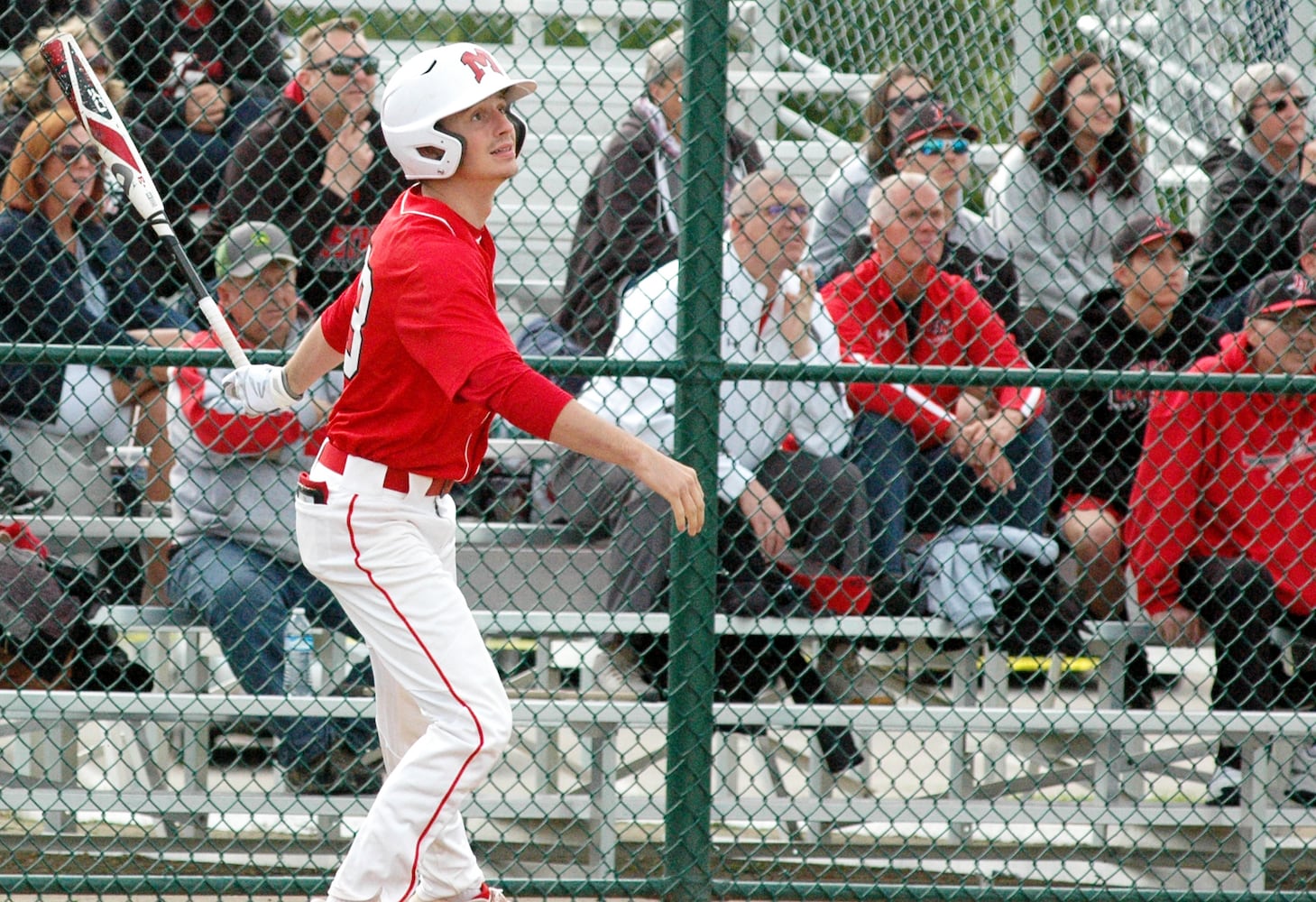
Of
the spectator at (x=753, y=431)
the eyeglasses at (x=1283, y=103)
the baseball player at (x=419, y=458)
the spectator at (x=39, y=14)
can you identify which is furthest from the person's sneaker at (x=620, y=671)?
the spectator at (x=39, y=14)

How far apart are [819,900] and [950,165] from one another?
7.26 feet

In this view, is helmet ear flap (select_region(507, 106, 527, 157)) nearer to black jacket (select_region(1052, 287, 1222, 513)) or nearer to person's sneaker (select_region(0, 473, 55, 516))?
person's sneaker (select_region(0, 473, 55, 516))

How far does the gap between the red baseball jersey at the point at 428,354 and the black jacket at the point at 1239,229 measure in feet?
9.18

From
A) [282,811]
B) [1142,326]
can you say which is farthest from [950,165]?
[282,811]

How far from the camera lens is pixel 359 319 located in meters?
3.17

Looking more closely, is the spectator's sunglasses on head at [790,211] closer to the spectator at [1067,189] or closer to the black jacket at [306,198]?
the spectator at [1067,189]

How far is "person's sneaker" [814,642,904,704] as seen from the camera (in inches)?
181

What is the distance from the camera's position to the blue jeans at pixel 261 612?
14.0ft

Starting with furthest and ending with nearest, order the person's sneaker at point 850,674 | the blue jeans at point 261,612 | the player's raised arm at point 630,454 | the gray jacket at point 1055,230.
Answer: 1. the gray jacket at point 1055,230
2. the person's sneaker at point 850,674
3. the blue jeans at point 261,612
4. the player's raised arm at point 630,454

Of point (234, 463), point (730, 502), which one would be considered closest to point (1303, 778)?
point (730, 502)

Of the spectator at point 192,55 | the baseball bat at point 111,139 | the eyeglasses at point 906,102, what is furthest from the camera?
the spectator at point 192,55

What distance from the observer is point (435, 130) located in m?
3.07

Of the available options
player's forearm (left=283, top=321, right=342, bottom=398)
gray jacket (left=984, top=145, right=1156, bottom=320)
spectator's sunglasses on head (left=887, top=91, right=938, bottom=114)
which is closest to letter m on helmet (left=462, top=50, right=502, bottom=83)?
player's forearm (left=283, top=321, right=342, bottom=398)

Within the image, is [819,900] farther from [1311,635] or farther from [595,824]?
[1311,635]
